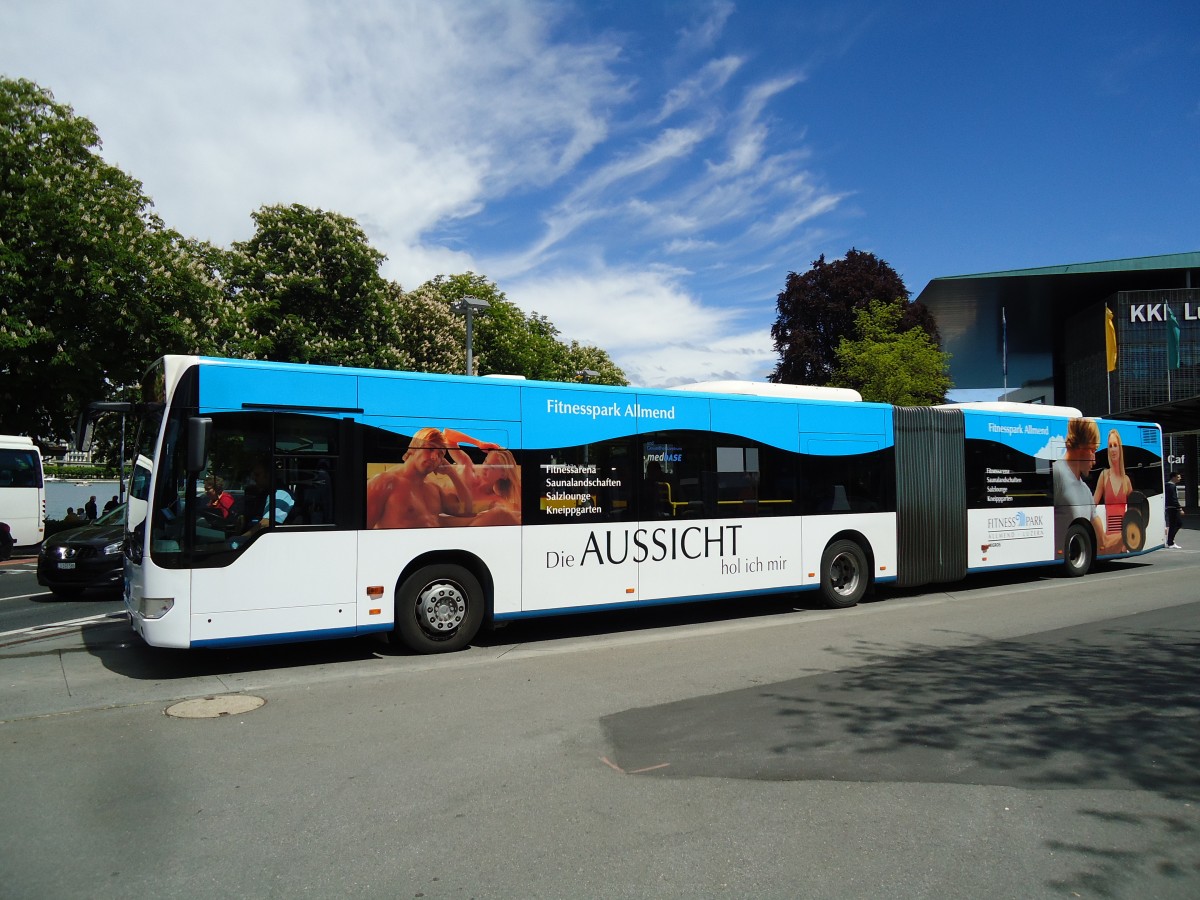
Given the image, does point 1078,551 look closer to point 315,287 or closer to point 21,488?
point 315,287

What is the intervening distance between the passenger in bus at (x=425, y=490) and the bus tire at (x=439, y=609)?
1.83 feet

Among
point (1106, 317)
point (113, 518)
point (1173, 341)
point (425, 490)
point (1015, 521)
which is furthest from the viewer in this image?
point (1106, 317)

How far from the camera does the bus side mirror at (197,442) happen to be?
7.27m

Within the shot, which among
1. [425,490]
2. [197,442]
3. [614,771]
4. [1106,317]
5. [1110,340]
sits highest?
[1106,317]

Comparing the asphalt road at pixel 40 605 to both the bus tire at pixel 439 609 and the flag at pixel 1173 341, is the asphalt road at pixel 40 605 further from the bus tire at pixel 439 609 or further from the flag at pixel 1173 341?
the flag at pixel 1173 341

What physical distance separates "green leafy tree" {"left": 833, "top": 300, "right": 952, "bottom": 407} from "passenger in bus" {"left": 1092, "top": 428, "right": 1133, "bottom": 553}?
15717mm

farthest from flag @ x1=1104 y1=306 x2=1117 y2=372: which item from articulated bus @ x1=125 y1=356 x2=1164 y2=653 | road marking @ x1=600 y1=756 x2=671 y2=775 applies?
road marking @ x1=600 y1=756 x2=671 y2=775

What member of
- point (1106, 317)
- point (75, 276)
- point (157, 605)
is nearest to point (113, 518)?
point (75, 276)

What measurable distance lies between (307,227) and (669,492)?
75.2 ft

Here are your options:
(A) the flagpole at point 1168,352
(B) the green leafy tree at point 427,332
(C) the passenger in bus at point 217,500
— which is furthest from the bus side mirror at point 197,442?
(A) the flagpole at point 1168,352

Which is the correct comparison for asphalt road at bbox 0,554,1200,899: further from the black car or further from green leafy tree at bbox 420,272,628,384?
green leafy tree at bbox 420,272,628,384

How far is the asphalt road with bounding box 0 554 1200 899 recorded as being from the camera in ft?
12.5

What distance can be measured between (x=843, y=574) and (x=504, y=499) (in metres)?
5.69

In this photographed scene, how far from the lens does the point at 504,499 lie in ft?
30.2
